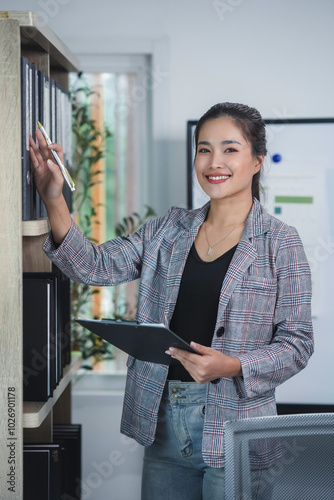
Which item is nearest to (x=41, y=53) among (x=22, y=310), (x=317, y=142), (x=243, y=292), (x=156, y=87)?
(x=22, y=310)

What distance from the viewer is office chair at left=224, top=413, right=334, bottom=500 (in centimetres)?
123

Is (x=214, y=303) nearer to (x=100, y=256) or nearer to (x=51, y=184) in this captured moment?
(x=100, y=256)

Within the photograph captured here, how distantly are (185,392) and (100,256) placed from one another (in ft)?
1.33

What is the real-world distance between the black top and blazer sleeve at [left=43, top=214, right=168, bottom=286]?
0.18 metres

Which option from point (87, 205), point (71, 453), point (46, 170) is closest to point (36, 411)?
point (46, 170)

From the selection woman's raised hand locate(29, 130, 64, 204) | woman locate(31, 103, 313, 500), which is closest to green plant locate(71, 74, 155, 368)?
woman locate(31, 103, 313, 500)

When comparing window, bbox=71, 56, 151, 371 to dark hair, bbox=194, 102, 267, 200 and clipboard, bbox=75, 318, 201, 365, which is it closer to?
dark hair, bbox=194, 102, 267, 200

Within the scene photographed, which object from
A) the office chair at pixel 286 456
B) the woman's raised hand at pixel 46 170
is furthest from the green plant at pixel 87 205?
the office chair at pixel 286 456

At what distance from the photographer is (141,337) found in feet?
4.66

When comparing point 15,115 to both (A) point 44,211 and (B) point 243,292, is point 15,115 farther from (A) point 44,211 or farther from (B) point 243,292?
(B) point 243,292

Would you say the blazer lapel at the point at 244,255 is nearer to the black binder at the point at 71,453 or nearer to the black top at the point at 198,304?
the black top at the point at 198,304

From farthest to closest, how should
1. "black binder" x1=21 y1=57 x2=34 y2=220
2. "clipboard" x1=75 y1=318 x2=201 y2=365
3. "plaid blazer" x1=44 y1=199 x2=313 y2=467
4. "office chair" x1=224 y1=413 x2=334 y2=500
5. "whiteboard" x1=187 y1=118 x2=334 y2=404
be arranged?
1. "whiteboard" x1=187 y1=118 x2=334 y2=404
2. "plaid blazer" x1=44 y1=199 x2=313 y2=467
3. "black binder" x1=21 y1=57 x2=34 y2=220
4. "clipboard" x1=75 y1=318 x2=201 y2=365
5. "office chair" x1=224 y1=413 x2=334 y2=500

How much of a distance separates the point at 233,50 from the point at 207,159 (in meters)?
1.20

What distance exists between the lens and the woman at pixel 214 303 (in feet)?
5.17
